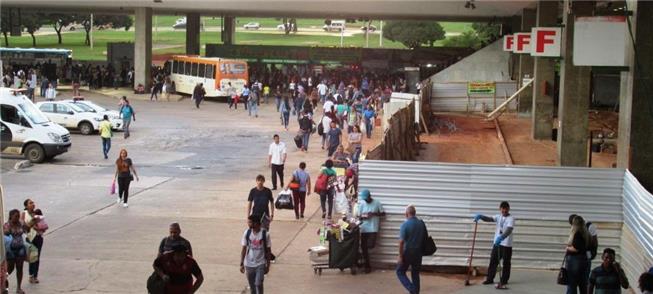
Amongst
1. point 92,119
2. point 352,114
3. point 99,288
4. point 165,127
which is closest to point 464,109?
point 352,114

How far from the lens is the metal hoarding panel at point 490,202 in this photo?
14.5 m

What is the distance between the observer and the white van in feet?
89.9

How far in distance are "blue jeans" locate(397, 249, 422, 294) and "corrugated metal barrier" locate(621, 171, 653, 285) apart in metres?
3.07

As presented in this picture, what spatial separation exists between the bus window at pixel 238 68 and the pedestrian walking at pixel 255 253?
134 ft

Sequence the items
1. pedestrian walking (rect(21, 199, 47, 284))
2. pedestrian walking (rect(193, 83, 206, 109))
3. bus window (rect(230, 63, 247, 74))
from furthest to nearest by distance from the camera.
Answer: bus window (rect(230, 63, 247, 74))
pedestrian walking (rect(193, 83, 206, 109))
pedestrian walking (rect(21, 199, 47, 284))

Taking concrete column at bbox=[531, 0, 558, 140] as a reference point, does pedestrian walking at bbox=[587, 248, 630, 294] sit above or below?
below

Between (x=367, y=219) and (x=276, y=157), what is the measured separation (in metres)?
7.71

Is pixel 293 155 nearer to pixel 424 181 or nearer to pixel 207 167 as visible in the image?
pixel 207 167

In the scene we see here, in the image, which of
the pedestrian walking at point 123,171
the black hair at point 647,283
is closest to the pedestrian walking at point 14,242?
the pedestrian walking at point 123,171

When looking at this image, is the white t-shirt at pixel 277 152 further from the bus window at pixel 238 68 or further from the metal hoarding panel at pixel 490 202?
the bus window at pixel 238 68

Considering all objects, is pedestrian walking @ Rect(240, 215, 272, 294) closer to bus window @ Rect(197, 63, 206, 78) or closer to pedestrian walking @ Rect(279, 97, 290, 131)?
pedestrian walking @ Rect(279, 97, 290, 131)

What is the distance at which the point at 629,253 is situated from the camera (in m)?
13.9

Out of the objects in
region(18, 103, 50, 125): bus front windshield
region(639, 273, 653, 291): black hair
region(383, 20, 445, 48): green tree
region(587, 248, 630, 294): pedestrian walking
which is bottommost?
region(587, 248, 630, 294): pedestrian walking

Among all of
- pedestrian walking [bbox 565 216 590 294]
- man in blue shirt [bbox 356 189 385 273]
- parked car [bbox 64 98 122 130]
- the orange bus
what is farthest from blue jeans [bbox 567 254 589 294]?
the orange bus
